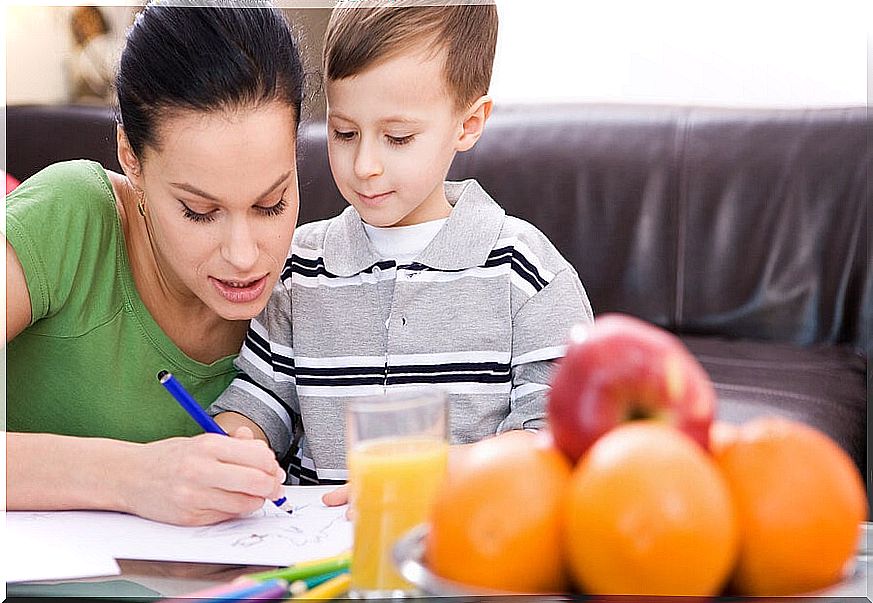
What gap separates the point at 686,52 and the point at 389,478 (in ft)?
6.21

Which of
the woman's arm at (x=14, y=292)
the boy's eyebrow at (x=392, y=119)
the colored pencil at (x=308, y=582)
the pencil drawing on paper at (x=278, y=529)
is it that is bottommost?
the pencil drawing on paper at (x=278, y=529)

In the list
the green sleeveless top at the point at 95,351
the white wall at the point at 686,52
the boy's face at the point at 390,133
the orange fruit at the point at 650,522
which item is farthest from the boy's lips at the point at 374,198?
the white wall at the point at 686,52

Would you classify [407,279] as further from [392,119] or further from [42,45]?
[42,45]

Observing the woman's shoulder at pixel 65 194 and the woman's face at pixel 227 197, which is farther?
the woman's shoulder at pixel 65 194

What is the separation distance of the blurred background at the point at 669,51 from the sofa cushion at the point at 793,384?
54 cm

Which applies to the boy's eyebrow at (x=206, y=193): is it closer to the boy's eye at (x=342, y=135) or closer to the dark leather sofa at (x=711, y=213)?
the boy's eye at (x=342, y=135)

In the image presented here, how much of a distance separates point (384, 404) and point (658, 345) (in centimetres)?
12

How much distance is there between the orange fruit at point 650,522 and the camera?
356 millimetres

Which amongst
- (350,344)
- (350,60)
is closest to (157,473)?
(350,344)

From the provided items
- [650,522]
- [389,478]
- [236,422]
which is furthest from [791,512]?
[236,422]

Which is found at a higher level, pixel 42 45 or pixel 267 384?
pixel 42 45

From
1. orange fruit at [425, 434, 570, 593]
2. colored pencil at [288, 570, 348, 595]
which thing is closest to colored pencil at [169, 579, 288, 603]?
colored pencil at [288, 570, 348, 595]

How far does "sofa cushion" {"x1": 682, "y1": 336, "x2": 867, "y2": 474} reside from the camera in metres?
1.39

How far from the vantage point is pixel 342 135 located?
3.13 feet
